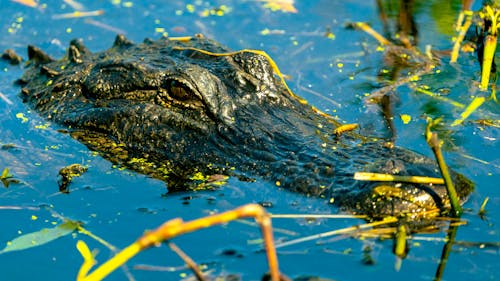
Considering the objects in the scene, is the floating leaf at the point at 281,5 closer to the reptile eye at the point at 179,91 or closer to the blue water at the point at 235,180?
the blue water at the point at 235,180

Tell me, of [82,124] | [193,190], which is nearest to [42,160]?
[82,124]

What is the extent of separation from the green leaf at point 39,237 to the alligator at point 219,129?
3.02 ft

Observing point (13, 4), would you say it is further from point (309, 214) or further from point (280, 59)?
point (309, 214)

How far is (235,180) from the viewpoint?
588 cm

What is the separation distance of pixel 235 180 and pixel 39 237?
145 centimetres

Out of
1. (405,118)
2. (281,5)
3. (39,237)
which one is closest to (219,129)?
(39,237)

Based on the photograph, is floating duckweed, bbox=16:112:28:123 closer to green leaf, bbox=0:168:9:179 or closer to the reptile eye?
green leaf, bbox=0:168:9:179

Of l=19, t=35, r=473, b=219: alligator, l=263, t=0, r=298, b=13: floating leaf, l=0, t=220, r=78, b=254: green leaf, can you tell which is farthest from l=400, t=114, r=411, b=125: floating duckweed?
l=0, t=220, r=78, b=254: green leaf

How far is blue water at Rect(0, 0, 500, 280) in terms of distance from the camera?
16.3ft

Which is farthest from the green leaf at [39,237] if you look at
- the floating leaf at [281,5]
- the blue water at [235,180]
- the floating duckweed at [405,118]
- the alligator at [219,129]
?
the floating leaf at [281,5]

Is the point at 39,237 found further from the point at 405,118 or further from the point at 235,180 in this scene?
the point at 405,118

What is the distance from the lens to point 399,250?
488cm

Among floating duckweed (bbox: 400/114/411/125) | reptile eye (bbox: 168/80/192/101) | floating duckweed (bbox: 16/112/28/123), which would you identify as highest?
floating duckweed (bbox: 400/114/411/125)

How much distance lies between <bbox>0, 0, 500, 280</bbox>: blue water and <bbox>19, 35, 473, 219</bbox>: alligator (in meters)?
0.15
